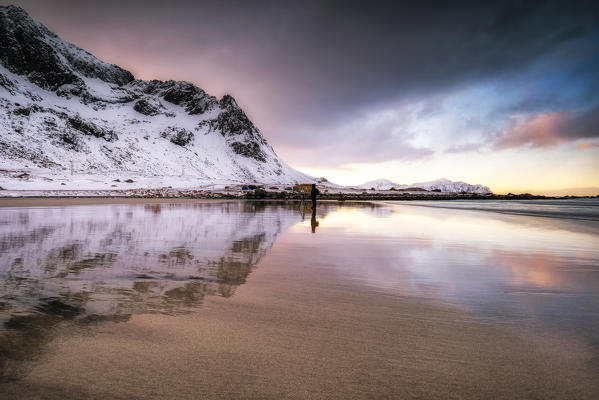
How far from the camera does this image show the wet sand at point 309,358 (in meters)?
Result: 2.55

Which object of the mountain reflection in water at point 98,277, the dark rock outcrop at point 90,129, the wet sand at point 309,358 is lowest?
the mountain reflection in water at point 98,277

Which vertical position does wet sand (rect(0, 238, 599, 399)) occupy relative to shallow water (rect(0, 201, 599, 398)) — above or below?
above

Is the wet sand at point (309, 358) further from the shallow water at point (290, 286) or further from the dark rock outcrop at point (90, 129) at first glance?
the dark rock outcrop at point (90, 129)

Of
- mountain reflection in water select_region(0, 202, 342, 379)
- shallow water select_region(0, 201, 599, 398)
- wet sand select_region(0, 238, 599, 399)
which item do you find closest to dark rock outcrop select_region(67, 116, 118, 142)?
mountain reflection in water select_region(0, 202, 342, 379)

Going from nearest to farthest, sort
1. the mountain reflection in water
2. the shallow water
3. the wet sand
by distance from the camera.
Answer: the wet sand
the shallow water
the mountain reflection in water

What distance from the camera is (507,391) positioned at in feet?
8.48

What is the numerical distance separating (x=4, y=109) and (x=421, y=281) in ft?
666

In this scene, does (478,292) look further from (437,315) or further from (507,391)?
(507,391)

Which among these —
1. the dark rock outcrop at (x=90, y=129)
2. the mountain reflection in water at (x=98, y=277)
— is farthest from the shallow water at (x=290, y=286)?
the dark rock outcrop at (x=90, y=129)

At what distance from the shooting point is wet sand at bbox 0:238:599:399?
2.55 meters

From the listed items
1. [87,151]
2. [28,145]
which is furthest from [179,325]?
[87,151]

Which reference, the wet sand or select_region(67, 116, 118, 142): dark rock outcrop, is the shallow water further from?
select_region(67, 116, 118, 142): dark rock outcrop

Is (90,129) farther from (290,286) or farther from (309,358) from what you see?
(309,358)

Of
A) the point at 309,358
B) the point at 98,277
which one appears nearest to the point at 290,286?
the point at 309,358
